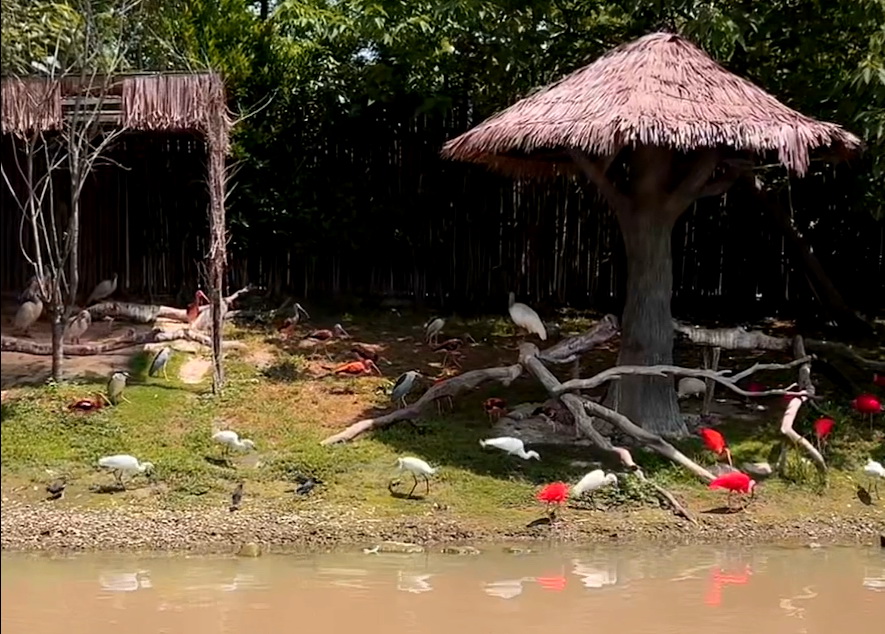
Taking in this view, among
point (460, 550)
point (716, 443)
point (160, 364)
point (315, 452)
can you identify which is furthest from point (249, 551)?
point (160, 364)

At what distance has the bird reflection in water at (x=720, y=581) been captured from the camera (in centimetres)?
540

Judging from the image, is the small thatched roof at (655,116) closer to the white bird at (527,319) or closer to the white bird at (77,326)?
the white bird at (527,319)

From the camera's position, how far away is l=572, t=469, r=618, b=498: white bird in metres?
6.68

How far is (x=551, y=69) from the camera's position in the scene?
10.3m

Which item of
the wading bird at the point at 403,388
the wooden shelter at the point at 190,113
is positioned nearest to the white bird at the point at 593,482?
the wading bird at the point at 403,388

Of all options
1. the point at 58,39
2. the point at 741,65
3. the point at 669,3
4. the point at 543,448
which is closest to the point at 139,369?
the point at 58,39

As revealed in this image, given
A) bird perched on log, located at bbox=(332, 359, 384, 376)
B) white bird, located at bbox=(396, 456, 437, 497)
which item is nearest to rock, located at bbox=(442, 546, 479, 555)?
white bird, located at bbox=(396, 456, 437, 497)

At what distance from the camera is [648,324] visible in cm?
805

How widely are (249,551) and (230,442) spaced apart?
141 cm

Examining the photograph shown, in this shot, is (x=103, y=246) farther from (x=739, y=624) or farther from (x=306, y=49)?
(x=739, y=624)

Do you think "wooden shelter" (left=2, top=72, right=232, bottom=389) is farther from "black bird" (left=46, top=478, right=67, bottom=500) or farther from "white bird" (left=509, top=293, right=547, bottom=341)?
"white bird" (left=509, top=293, right=547, bottom=341)

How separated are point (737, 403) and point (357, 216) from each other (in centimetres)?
524

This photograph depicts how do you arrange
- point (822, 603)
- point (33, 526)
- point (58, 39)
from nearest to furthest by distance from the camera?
point (822, 603)
point (33, 526)
point (58, 39)

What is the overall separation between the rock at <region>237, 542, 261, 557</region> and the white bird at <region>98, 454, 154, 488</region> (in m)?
1.12
